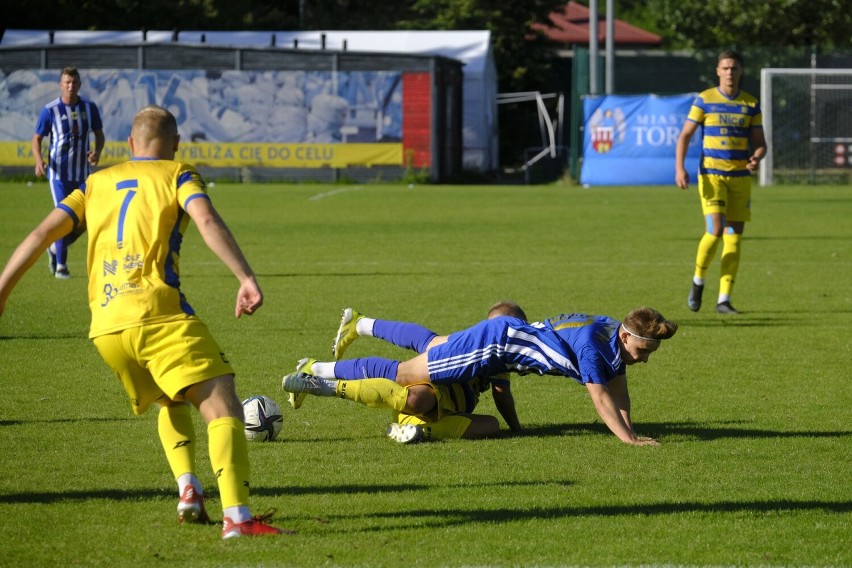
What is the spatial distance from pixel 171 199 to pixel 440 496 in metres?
1.76

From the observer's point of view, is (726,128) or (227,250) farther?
(726,128)

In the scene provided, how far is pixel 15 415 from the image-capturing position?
7379 mm

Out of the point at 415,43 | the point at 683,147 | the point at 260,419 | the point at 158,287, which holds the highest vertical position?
the point at 415,43

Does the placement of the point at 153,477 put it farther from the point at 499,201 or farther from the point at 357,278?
the point at 499,201

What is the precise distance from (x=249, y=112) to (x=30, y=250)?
1167 inches

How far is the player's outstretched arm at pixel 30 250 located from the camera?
491 cm

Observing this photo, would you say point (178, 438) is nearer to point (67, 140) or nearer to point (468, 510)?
point (468, 510)

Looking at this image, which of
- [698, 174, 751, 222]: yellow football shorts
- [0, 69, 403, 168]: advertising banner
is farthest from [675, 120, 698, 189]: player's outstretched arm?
[0, 69, 403, 168]: advertising banner

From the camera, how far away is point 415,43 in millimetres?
38312

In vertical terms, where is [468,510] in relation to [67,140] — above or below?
below

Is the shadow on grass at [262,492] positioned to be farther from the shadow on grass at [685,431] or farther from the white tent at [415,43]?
the white tent at [415,43]

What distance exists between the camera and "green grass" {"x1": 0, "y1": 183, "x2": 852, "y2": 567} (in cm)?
495

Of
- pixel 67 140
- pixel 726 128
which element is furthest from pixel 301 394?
pixel 67 140

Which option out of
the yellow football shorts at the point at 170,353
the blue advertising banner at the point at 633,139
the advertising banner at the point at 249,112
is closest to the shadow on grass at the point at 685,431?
the yellow football shorts at the point at 170,353
